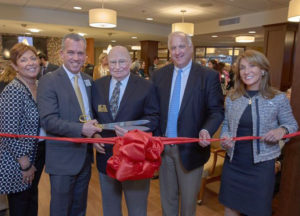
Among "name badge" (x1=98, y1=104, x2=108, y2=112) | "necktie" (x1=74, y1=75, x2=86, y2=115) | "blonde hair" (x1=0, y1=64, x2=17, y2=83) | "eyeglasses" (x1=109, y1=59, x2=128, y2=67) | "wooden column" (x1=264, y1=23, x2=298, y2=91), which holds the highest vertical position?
"wooden column" (x1=264, y1=23, x2=298, y2=91)

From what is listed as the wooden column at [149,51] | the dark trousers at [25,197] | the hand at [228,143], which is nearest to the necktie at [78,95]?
the dark trousers at [25,197]

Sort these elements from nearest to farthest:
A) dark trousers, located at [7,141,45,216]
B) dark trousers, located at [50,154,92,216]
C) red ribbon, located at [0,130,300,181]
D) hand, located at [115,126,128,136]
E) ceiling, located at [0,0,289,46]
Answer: red ribbon, located at [0,130,300,181]
hand, located at [115,126,128,136]
dark trousers, located at [50,154,92,216]
dark trousers, located at [7,141,45,216]
ceiling, located at [0,0,289,46]

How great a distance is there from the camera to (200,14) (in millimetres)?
7805

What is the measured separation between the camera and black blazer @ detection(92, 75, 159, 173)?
1.59 metres

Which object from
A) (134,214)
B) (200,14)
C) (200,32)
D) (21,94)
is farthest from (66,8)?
(134,214)

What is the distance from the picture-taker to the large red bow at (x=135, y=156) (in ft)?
4.15

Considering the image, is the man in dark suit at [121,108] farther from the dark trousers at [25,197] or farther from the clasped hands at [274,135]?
the clasped hands at [274,135]

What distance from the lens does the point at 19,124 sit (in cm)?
169

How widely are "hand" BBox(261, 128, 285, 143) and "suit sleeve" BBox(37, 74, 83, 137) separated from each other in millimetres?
1164

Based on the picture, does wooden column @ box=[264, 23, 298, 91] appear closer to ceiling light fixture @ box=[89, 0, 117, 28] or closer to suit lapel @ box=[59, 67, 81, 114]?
ceiling light fixture @ box=[89, 0, 117, 28]

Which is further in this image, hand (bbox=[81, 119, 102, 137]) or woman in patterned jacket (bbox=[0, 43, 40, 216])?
woman in patterned jacket (bbox=[0, 43, 40, 216])

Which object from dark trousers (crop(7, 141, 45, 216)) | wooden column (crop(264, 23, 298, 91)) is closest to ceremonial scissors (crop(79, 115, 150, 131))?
dark trousers (crop(7, 141, 45, 216))

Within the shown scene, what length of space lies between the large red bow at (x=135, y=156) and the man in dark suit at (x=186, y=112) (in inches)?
17.6

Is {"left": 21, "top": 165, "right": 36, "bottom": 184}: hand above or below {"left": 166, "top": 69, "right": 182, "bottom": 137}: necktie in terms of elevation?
below
